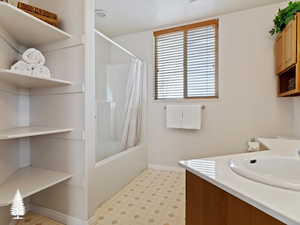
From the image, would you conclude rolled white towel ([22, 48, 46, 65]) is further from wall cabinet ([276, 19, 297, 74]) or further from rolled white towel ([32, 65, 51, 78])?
wall cabinet ([276, 19, 297, 74])

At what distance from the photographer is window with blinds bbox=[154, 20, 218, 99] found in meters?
2.72

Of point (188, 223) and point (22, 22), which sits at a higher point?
point (22, 22)

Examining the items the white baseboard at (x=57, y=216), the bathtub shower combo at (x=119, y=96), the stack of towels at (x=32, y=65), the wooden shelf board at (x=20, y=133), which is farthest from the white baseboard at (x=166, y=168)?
the stack of towels at (x=32, y=65)

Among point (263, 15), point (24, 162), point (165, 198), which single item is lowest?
point (165, 198)

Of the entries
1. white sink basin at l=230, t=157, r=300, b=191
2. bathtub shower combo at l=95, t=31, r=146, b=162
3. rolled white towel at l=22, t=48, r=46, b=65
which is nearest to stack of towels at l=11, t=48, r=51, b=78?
rolled white towel at l=22, t=48, r=46, b=65

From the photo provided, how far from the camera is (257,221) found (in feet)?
2.04

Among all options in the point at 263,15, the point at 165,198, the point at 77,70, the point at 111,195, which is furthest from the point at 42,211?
the point at 263,15

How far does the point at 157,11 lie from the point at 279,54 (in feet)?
5.31

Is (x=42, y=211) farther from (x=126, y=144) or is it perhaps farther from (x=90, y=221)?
(x=126, y=144)

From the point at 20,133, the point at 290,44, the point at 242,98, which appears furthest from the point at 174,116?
the point at 20,133

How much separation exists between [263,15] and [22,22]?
273 cm

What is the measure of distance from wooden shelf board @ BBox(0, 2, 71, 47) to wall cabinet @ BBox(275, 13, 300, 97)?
6.75 feet

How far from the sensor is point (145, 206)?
1870mm

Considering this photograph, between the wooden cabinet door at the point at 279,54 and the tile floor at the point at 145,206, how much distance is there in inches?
73.9
